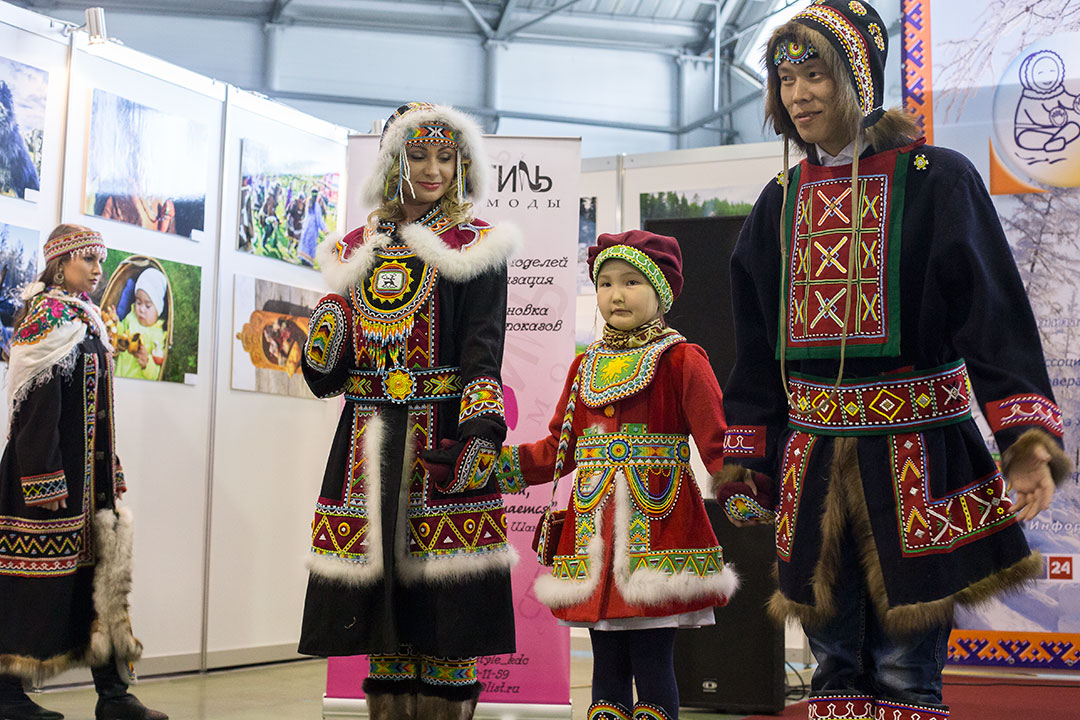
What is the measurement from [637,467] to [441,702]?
2.55 feet

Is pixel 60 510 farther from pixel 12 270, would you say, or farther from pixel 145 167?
pixel 145 167

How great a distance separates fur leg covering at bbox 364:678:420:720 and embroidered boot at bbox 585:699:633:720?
17.8 inches

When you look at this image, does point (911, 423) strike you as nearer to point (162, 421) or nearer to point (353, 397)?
point (353, 397)

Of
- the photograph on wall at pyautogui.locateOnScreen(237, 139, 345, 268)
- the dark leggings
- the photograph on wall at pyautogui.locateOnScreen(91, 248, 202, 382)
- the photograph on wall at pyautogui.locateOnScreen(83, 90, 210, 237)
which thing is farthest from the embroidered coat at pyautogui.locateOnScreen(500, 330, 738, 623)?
the photograph on wall at pyautogui.locateOnScreen(237, 139, 345, 268)

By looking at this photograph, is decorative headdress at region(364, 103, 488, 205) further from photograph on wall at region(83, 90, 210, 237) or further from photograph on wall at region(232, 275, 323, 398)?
photograph on wall at region(232, 275, 323, 398)

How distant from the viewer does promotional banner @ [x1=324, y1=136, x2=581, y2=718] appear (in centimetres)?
443

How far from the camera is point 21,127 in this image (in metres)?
4.87

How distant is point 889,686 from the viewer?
1886mm

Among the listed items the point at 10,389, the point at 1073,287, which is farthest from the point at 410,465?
the point at 1073,287

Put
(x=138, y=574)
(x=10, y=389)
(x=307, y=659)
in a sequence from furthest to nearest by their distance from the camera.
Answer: (x=307, y=659) < (x=138, y=574) < (x=10, y=389)

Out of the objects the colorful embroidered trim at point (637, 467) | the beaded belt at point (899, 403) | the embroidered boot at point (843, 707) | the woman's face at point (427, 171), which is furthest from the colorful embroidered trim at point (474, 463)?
the embroidered boot at point (843, 707)

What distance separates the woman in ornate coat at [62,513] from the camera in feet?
13.7

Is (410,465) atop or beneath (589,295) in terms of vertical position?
beneath

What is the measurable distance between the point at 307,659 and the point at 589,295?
268 cm
